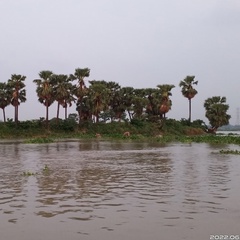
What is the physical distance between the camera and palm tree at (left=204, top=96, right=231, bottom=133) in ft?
268

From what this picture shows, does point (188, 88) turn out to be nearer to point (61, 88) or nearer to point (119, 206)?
point (61, 88)

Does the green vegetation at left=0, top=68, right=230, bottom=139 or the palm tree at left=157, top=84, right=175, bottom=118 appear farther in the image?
the palm tree at left=157, top=84, right=175, bottom=118

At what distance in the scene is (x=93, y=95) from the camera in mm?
71688

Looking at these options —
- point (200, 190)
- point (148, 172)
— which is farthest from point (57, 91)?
point (200, 190)

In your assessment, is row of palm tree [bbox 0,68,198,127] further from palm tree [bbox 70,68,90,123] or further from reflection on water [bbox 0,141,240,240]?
reflection on water [bbox 0,141,240,240]

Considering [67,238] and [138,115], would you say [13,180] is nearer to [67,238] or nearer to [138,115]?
[67,238]

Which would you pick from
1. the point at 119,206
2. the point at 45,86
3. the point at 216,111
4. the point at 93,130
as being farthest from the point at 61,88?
the point at 119,206

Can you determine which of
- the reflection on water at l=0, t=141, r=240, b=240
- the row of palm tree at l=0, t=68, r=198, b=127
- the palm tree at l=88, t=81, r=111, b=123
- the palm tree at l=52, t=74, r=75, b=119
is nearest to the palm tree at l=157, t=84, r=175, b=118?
the row of palm tree at l=0, t=68, r=198, b=127

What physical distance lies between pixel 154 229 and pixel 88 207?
8.07 ft

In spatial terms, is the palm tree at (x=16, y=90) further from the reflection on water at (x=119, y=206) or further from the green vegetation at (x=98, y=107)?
the reflection on water at (x=119, y=206)

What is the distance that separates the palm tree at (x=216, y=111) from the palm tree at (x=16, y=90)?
40.7m

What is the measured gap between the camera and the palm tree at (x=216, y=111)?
8169cm

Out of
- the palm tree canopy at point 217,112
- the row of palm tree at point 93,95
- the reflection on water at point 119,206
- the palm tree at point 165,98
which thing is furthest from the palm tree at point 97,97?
the reflection on water at point 119,206

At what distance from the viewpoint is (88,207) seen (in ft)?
30.5
